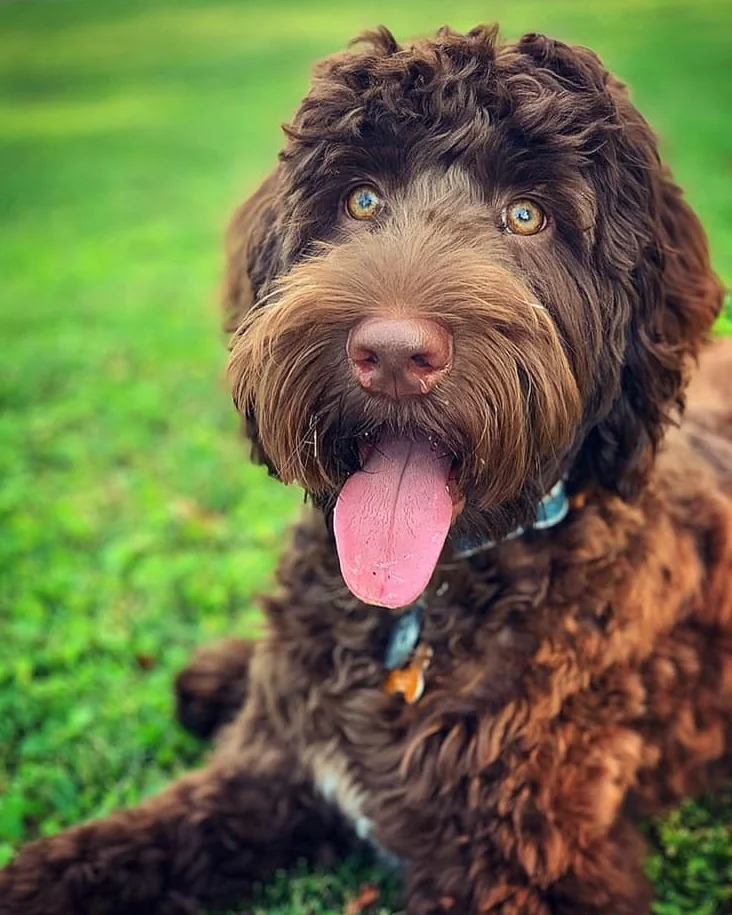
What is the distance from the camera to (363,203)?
2.77m

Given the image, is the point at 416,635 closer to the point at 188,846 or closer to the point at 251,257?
the point at 188,846

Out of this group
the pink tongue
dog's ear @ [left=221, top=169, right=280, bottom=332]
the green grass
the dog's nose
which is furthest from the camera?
the green grass

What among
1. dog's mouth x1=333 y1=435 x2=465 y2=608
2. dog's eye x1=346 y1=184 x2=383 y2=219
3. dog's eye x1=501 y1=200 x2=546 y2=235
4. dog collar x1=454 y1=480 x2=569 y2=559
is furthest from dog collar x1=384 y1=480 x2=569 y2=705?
dog's eye x1=346 y1=184 x2=383 y2=219

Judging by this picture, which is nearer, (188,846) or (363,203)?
(363,203)

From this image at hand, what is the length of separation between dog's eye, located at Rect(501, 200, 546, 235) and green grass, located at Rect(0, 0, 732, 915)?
0.90 meters

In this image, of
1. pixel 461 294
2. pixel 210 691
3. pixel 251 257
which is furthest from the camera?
pixel 210 691

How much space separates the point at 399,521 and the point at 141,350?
5744 millimetres

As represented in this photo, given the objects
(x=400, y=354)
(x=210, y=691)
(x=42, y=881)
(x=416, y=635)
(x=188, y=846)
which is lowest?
(x=42, y=881)

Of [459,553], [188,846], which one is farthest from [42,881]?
[459,553]

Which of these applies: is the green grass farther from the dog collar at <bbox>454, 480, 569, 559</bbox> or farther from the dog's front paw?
the dog collar at <bbox>454, 480, 569, 559</bbox>

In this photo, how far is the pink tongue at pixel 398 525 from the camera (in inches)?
98.9

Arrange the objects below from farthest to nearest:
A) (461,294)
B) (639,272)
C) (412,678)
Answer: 1. (412,678)
2. (639,272)
3. (461,294)

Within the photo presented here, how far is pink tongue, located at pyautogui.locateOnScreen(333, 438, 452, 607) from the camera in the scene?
2.51 meters

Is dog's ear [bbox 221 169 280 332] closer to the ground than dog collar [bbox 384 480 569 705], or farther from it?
farther from it
